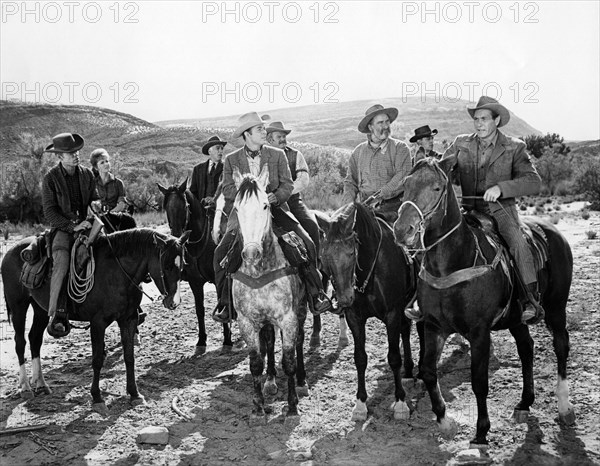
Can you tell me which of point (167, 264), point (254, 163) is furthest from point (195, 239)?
point (254, 163)

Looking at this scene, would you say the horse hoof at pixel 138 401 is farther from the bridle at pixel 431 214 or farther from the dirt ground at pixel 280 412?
the bridle at pixel 431 214

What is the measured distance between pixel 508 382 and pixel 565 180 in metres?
35.8

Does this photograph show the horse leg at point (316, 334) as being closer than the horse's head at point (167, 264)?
No

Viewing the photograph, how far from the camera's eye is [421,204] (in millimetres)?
5242

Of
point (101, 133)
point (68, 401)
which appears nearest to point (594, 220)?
point (68, 401)

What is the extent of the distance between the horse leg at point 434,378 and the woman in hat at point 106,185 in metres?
5.91

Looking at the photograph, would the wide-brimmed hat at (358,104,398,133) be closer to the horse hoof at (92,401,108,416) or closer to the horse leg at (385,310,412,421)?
the horse leg at (385,310,412,421)

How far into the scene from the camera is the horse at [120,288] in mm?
7074

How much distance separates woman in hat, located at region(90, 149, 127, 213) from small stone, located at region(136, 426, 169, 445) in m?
4.53

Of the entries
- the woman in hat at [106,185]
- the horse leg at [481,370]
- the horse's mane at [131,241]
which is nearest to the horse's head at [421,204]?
the horse leg at [481,370]

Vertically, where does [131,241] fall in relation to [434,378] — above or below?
above

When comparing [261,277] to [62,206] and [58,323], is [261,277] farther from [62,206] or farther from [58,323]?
[62,206]

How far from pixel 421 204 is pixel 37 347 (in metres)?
5.20

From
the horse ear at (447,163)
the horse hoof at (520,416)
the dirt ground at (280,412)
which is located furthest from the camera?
the horse hoof at (520,416)
